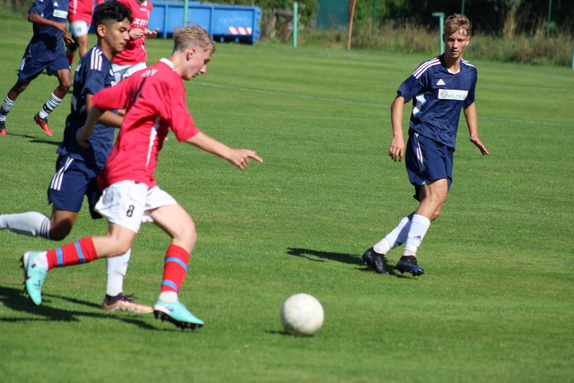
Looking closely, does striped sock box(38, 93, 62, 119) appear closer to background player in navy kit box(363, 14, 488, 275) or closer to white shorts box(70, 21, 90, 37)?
white shorts box(70, 21, 90, 37)

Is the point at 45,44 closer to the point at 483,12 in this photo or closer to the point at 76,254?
the point at 76,254

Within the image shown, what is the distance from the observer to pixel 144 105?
4.84 meters

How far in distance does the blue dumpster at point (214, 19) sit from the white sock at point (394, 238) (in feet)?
97.6

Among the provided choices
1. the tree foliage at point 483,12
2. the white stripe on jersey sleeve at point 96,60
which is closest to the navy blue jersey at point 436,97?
the white stripe on jersey sleeve at point 96,60

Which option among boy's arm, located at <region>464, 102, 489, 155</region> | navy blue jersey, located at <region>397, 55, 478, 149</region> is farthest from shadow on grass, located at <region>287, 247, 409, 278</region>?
boy's arm, located at <region>464, 102, 489, 155</region>

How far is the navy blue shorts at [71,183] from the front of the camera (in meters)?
5.59

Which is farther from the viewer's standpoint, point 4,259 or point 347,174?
point 347,174

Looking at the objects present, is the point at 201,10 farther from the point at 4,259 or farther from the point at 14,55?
the point at 4,259

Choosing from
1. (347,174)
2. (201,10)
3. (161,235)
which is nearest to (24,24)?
(201,10)

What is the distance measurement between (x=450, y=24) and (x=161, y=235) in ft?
10.7

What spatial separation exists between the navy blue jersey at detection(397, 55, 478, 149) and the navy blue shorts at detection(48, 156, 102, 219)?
279cm

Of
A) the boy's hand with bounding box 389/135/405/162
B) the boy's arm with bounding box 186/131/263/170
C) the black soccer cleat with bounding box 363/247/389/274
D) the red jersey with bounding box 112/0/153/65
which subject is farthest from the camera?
the red jersey with bounding box 112/0/153/65

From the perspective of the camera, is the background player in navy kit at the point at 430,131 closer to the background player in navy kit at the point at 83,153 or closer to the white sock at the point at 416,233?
the white sock at the point at 416,233

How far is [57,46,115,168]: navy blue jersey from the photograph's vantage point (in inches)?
223
